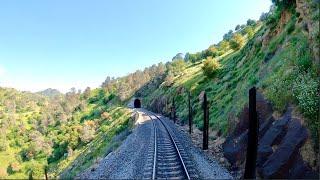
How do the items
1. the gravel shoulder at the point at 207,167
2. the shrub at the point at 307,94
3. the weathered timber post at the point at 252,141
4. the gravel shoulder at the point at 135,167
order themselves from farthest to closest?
the gravel shoulder at the point at 135,167, the gravel shoulder at the point at 207,167, the weathered timber post at the point at 252,141, the shrub at the point at 307,94

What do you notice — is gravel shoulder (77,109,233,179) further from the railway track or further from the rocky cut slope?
the rocky cut slope

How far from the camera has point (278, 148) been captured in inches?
810

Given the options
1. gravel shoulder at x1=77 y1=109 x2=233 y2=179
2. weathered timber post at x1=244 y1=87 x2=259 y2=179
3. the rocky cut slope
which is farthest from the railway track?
the rocky cut slope

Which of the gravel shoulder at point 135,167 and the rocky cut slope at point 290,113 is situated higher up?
the rocky cut slope at point 290,113

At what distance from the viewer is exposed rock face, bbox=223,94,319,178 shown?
1878cm

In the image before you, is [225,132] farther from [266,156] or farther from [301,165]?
[301,165]

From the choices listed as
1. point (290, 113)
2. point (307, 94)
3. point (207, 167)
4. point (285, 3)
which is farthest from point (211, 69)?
point (307, 94)

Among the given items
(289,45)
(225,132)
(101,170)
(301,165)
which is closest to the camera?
(301,165)

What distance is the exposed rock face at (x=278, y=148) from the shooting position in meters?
18.8

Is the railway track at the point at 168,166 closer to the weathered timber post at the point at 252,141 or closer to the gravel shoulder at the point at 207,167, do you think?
the gravel shoulder at the point at 207,167

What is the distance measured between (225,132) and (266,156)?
44.3ft

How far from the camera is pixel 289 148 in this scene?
19703 millimetres

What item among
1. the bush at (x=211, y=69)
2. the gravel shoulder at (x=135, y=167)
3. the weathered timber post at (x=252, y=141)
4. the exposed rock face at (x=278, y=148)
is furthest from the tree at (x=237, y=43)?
the weathered timber post at (x=252, y=141)

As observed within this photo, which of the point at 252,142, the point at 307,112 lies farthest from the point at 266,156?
the point at 307,112
